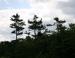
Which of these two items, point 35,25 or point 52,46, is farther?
point 35,25

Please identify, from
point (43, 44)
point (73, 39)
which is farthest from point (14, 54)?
point (73, 39)

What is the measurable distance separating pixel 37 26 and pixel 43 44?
48.9 meters

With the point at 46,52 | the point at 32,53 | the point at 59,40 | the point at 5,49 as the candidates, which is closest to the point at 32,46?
the point at 32,53

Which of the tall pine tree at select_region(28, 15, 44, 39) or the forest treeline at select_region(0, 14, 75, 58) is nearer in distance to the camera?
the forest treeline at select_region(0, 14, 75, 58)

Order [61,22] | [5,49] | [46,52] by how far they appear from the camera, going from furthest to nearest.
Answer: [61,22] < [5,49] < [46,52]

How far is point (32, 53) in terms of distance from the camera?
51.6 metres

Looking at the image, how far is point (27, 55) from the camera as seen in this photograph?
52.0 meters

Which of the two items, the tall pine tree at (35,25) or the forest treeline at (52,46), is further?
the tall pine tree at (35,25)

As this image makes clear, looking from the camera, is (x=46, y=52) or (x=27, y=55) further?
(x=27, y=55)

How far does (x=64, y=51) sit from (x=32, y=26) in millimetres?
56862

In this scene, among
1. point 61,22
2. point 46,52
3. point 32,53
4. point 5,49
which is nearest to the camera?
point 46,52

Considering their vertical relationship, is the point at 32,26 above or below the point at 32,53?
above

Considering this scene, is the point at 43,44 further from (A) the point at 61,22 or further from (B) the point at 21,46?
(A) the point at 61,22

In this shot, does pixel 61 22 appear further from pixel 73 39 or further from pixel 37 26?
pixel 73 39
